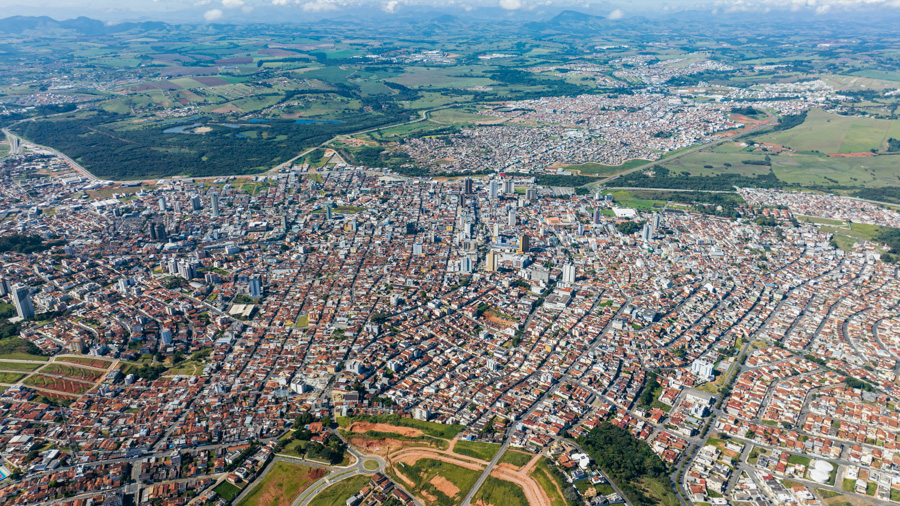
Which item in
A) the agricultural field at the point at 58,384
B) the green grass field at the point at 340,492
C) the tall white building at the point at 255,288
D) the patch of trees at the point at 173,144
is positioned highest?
the patch of trees at the point at 173,144

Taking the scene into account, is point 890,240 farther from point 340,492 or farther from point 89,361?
point 89,361

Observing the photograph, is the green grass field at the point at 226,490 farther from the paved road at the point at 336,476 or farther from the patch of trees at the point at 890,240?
the patch of trees at the point at 890,240

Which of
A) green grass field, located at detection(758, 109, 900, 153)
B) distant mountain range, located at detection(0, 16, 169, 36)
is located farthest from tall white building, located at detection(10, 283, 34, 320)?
distant mountain range, located at detection(0, 16, 169, 36)

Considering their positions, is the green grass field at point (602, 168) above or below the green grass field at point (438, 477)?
above

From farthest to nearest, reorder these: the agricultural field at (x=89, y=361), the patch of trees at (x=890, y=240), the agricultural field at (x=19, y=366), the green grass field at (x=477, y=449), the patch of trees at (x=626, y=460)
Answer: the patch of trees at (x=890, y=240) → the agricultural field at (x=89, y=361) → the agricultural field at (x=19, y=366) → the green grass field at (x=477, y=449) → the patch of trees at (x=626, y=460)

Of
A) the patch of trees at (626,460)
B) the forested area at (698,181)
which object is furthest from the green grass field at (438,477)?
the forested area at (698,181)

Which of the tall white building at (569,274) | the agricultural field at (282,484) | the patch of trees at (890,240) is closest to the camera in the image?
the agricultural field at (282,484)

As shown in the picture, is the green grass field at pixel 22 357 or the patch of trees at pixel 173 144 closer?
the green grass field at pixel 22 357
